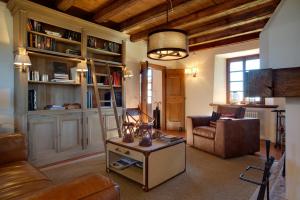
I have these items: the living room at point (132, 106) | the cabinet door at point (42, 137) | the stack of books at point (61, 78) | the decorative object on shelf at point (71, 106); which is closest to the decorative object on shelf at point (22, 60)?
the living room at point (132, 106)

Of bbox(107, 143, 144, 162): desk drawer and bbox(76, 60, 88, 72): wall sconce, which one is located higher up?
bbox(76, 60, 88, 72): wall sconce

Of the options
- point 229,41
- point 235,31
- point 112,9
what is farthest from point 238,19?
point 112,9

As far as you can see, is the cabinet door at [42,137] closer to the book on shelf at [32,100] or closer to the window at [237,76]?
the book on shelf at [32,100]

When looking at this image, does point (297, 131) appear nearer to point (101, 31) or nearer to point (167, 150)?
point (167, 150)

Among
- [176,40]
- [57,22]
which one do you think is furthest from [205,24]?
[57,22]

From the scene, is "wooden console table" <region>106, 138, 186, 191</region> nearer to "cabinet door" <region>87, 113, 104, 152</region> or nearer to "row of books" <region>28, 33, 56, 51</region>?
Result: "cabinet door" <region>87, 113, 104, 152</region>

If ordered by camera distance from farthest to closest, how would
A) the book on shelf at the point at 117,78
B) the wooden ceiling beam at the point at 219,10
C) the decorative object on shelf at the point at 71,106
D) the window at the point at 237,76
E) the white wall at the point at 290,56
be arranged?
1. the window at the point at 237,76
2. the book on shelf at the point at 117,78
3. the decorative object on shelf at the point at 71,106
4. the wooden ceiling beam at the point at 219,10
5. the white wall at the point at 290,56

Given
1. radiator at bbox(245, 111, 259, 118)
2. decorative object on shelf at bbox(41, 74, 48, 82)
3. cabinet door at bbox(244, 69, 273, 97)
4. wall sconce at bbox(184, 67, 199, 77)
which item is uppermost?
wall sconce at bbox(184, 67, 199, 77)

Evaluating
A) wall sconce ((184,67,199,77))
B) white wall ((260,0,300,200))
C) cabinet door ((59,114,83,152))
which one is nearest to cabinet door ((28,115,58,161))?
cabinet door ((59,114,83,152))

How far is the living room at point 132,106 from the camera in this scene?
4.97 feet

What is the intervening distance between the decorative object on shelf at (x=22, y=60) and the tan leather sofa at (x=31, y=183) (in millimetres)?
1103

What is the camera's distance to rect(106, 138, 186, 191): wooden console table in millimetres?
2172

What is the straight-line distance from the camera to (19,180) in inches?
59.4

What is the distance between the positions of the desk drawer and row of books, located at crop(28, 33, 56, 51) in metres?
1.90
